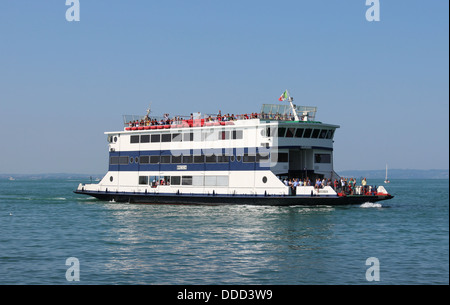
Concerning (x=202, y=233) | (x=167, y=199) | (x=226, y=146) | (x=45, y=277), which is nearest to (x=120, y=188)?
(x=167, y=199)

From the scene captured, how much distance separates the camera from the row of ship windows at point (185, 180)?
45.2 metres

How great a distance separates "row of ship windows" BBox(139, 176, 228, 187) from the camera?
45.2 m

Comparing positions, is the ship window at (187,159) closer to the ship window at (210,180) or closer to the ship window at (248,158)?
the ship window at (210,180)

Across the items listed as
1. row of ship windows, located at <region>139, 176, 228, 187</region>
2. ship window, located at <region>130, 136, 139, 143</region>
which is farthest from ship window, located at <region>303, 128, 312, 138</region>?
ship window, located at <region>130, 136, 139, 143</region>

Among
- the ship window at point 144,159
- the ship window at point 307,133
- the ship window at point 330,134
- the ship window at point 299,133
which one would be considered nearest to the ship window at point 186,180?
the ship window at point 144,159

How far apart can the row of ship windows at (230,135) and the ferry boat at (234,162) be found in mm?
71

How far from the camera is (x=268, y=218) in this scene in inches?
1436

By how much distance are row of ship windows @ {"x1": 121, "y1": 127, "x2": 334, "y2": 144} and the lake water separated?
545 cm

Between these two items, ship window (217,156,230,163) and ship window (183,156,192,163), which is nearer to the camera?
ship window (217,156,230,163)

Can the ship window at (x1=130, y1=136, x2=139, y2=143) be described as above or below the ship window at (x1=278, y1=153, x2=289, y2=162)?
above

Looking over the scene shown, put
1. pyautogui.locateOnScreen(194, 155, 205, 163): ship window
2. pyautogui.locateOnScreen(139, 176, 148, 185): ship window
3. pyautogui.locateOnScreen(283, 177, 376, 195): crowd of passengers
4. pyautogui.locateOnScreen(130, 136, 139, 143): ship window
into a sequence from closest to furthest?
1. pyautogui.locateOnScreen(283, 177, 376, 195): crowd of passengers
2. pyautogui.locateOnScreen(194, 155, 205, 163): ship window
3. pyautogui.locateOnScreen(139, 176, 148, 185): ship window
4. pyautogui.locateOnScreen(130, 136, 139, 143): ship window

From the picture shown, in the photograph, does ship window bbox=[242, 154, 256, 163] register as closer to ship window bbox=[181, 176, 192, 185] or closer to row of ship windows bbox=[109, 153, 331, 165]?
row of ship windows bbox=[109, 153, 331, 165]
